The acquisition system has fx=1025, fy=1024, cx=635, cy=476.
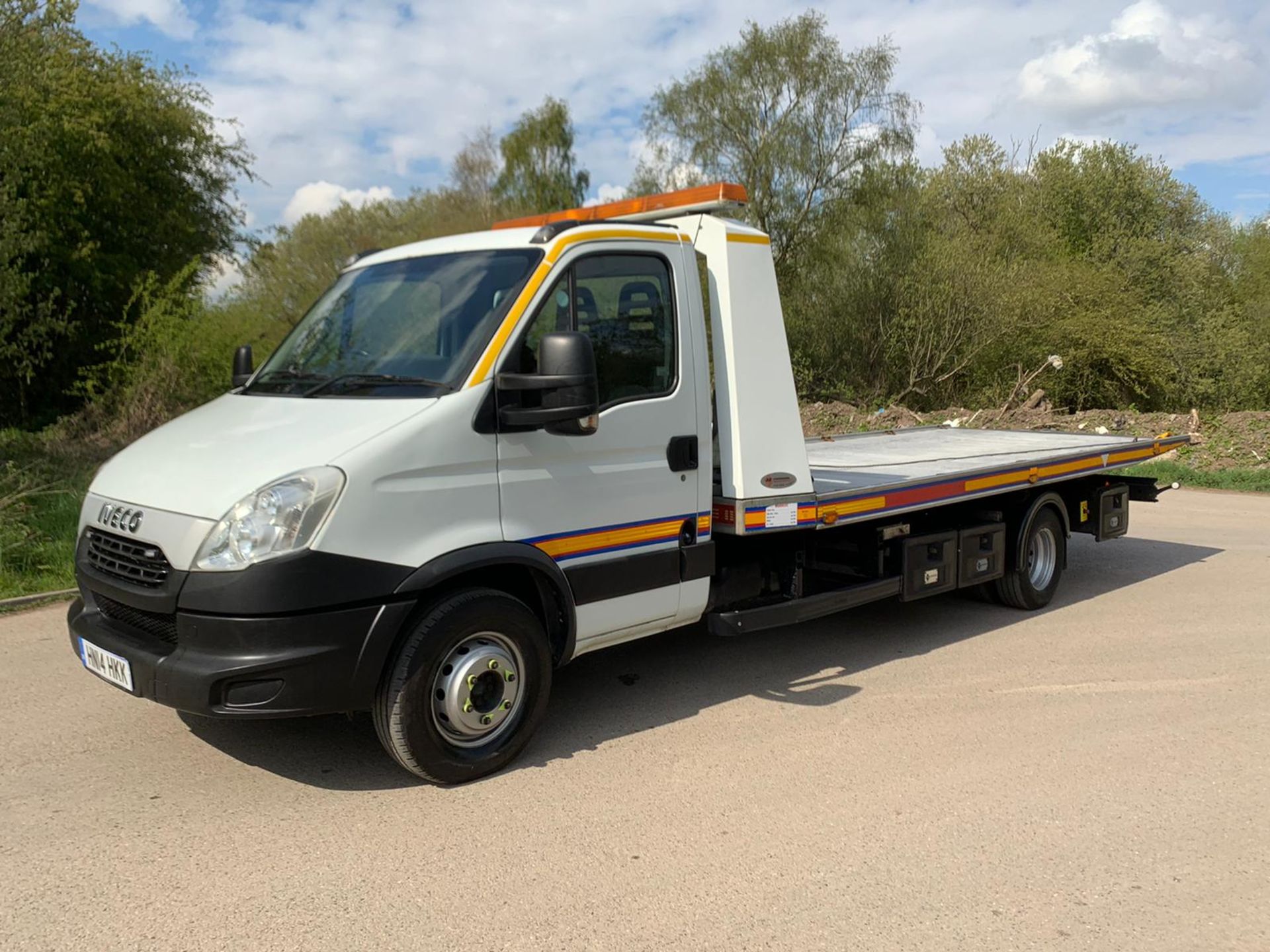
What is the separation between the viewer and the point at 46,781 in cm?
443

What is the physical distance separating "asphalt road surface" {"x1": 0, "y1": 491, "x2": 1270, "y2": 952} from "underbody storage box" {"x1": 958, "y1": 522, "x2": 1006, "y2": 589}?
63 cm

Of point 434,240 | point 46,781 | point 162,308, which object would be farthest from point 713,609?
point 162,308

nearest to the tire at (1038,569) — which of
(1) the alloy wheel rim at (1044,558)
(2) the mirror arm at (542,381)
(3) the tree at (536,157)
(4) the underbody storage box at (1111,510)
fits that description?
(1) the alloy wheel rim at (1044,558)

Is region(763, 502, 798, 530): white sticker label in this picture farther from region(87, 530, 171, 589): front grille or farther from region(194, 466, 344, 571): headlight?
region(87, 530, 171, 589): front grille

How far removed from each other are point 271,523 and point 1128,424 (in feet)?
58.5

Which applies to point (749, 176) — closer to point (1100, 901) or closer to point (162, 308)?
point (162, 308)

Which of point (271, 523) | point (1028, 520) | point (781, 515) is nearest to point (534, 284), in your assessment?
point (271, 523)

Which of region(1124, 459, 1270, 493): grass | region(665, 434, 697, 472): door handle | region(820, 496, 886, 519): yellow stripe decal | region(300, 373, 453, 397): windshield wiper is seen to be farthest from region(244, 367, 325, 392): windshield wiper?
region(1124, 459, 1270, 493): grass

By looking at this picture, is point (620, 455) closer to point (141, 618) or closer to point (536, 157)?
point (141, 618)

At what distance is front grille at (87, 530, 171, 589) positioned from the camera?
4.03m

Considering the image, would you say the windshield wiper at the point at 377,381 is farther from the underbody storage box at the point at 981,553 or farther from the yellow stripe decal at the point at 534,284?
the underbody storage box at the point at 981,553

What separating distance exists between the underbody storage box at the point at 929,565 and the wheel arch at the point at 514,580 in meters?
2.56

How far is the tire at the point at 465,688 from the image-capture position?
4.15 meters

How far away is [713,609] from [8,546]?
6.08 metres
